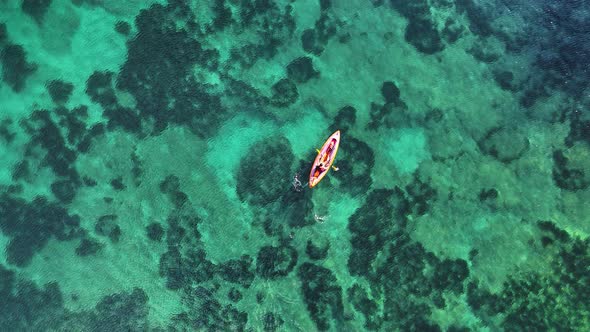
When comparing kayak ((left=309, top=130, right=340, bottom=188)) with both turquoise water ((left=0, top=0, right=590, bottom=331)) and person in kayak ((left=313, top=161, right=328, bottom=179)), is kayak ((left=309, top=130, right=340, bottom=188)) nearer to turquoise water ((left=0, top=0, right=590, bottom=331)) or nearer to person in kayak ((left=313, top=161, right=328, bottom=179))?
person in kayak ((left=313, top=161, right=328, bottom=179))

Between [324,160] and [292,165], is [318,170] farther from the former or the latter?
[292,165]

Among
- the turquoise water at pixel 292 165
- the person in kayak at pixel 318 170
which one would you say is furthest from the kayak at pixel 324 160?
the turquoise water at pixel 292 165

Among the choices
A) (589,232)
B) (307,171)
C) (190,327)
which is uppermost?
(307,171)

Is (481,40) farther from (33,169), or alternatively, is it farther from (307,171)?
(33,169)

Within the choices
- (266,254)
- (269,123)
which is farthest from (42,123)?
(266,254)

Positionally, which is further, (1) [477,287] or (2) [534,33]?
(2) [534,33]

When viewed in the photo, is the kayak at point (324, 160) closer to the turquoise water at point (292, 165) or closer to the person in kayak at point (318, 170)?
the person in kayak at point (318, 170)

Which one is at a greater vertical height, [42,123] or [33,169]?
[42,123]
